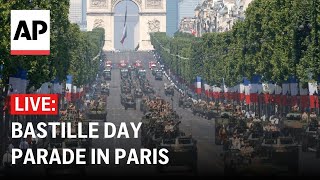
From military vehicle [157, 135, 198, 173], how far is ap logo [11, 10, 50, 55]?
772 cm

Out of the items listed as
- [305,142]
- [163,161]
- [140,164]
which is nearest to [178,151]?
[163,161]

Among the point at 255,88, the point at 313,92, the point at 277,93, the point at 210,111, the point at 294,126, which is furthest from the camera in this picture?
the point at 210,111

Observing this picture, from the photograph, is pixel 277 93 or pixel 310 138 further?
pixel 277 93

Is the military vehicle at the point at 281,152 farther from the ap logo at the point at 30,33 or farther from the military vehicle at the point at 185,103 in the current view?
the military vehicle at the point at 185,103

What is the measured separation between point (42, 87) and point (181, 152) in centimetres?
4639

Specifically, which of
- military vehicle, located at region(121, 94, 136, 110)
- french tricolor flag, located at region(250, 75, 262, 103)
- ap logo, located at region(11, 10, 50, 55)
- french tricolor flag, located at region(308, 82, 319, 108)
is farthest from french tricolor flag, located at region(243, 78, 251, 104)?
ap logo, located at region(11, 10, 50, 55)

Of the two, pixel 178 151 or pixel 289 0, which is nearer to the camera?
pixel 178 151

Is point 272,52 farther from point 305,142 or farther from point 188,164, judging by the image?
point 188,164

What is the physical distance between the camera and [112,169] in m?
61.7

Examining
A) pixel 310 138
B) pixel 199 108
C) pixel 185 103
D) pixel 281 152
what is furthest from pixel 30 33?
pixel 185 103

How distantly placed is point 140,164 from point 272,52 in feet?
201

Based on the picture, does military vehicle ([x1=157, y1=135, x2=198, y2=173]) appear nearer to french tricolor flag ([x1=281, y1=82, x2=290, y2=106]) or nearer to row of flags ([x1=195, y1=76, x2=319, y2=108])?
row of flags ([x1=195, y1=76, x2=319, y2=108])

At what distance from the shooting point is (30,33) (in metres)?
53.7

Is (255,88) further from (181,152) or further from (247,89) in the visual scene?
(181,152)
